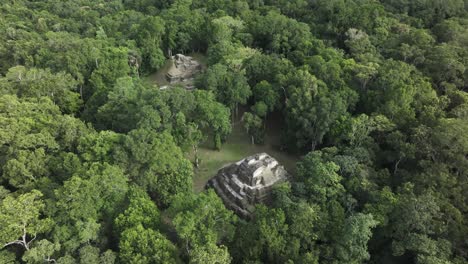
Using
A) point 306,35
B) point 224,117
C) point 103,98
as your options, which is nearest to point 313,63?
point 306,35

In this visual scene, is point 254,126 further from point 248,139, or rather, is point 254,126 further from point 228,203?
point 228,203

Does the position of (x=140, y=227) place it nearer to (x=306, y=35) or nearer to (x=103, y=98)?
(x=103, y=98)

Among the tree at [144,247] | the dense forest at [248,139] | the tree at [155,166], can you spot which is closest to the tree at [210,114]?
the dense forest at [248,139]

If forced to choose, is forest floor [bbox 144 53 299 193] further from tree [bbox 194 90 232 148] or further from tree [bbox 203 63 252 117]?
tree [bbox 203 63 252 117]

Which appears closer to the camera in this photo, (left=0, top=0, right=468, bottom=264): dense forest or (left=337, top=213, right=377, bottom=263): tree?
(left=337, top=213, right=377, bottom=263): tree

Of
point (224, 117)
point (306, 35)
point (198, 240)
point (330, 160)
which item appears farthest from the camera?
point (306, 35)

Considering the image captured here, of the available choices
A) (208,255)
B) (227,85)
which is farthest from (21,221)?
(227,85)

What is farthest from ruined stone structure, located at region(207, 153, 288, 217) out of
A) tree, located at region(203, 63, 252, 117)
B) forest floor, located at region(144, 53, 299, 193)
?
tree, located at region(203, 63, 252, 117)
